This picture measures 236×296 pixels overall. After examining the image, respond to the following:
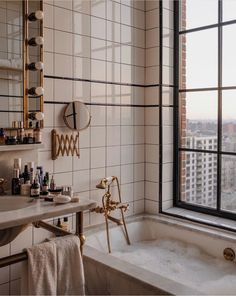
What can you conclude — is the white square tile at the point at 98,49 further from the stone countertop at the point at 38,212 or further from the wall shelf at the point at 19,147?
the stone countertop at the point at 38,212

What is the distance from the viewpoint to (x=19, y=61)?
2227mm

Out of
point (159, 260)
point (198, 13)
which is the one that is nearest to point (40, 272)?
point (159, 260)

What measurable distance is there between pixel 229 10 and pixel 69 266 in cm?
220

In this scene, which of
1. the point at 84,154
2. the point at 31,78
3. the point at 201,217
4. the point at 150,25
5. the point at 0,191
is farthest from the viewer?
the point at 150,25

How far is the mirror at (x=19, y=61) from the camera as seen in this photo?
2.15 metres

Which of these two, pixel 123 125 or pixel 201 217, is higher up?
pixel 123 125

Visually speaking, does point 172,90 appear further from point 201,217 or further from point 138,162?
point 201,217

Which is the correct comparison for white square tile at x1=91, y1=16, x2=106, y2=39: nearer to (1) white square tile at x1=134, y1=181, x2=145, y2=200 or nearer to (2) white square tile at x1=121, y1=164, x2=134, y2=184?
(2) white square tile at x1=121, y1=164, x2=134, y2=184

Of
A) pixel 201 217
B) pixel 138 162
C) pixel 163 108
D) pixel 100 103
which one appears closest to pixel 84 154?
pixel 100 103

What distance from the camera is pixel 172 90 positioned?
312 cm

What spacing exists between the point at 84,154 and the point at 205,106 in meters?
1.08

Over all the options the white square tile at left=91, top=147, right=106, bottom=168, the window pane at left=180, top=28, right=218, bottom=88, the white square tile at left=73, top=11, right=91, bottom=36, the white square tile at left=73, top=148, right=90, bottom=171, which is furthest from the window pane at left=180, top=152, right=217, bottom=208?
the white square tile at left=73, top=11, right=91, bottom=36

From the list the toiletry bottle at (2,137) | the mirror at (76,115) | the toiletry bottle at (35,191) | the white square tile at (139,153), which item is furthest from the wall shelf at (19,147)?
the white square tile at (139,153)

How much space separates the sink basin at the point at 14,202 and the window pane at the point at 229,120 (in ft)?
5.20
